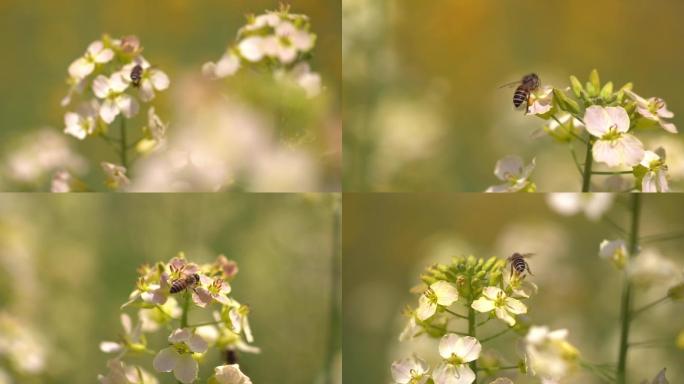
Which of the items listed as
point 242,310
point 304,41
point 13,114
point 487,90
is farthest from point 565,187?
point 13,114

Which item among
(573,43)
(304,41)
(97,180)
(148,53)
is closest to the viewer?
(304,41)

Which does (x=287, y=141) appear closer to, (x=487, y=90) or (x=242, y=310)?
(x=242, y=310)

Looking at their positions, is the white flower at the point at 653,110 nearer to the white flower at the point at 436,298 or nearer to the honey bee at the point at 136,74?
the white flower at the point at 436,298

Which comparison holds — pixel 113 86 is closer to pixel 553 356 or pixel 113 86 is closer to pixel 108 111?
pixel 108 111

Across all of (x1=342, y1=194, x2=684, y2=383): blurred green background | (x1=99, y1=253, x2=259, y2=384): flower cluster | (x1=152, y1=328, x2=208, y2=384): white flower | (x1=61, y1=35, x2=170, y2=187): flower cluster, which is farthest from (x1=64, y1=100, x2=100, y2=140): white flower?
(x1=342, y1=194, x2=684, y2=383): blurred green background

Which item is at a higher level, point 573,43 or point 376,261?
point 573,43

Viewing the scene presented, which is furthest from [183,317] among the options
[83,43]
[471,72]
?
[471,72]

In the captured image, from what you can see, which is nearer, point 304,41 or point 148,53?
point 304,41

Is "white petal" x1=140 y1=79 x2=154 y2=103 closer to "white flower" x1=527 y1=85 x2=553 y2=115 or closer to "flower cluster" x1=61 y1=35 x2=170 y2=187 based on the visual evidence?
"flower cluster" x1=61 y1=35 x2=170 y2=187
